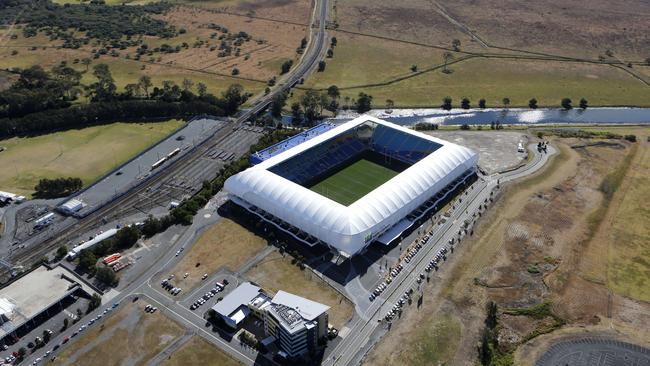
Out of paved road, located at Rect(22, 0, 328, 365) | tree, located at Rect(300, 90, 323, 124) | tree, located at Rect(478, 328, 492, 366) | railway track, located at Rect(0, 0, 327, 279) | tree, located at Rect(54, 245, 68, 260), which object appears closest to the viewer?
tree, located at Rect(478, 328, 492, 366)

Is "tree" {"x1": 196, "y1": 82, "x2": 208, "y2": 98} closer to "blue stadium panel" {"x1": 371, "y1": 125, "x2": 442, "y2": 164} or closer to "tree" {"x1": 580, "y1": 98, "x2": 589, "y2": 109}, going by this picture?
"blue stadium panel" {"x1": 371, "y1": 125, "x2": 442, "y2": 164}

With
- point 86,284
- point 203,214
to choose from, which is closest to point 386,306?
point 203,214

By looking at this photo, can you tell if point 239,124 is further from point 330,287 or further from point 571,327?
point 571,327

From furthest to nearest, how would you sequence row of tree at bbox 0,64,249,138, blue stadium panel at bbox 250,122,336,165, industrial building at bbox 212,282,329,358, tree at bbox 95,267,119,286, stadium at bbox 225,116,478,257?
row of tree at bbox 0,64,249,138
blue stadium panel at bbox 250,122,336,165
stadium at bbox 225,116,478,257
tree at bbox 95,267,119,286
industrial building at bbox 212,282,329,358

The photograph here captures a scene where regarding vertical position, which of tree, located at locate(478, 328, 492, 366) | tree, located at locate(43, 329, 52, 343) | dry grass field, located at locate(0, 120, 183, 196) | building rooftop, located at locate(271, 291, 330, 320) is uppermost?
building rooftop, located at locate(271, 291, 330, 320)

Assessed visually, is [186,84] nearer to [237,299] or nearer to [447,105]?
[447,105]

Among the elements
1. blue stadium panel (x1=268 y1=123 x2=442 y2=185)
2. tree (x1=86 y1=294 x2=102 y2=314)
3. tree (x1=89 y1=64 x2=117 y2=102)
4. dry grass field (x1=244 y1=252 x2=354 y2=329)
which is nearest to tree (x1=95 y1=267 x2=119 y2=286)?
tree (x1=86 y1=294 x2=102 y2=314)

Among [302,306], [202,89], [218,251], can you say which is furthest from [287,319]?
[202,89]
